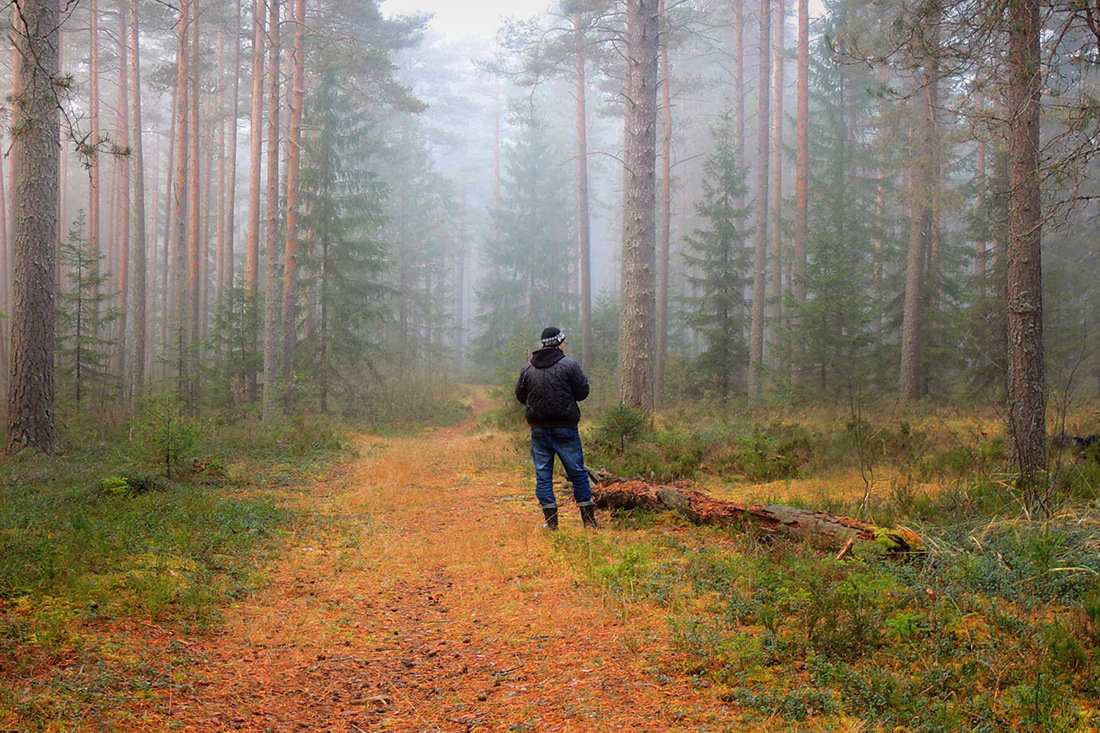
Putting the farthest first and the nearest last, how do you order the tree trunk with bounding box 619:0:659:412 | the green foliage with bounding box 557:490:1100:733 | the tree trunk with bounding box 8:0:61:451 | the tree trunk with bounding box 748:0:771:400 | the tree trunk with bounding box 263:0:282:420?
the tree trunk with bounding box 748:0:771:400 → the tree trunk with bounding box 263:0:282:420 → the tree trunk with bounding box 619:0:659:412 → the tree trunk with bounding box 8:0:61:451 → the green foliage with bounding box 557:490:1100:733

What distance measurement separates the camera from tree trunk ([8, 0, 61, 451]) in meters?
10.2

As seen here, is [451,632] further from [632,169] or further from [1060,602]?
[632,169]

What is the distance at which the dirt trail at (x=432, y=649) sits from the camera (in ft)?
11.6

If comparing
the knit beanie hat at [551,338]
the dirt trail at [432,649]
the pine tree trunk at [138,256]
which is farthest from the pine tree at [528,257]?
the dirt trail at [432,649]

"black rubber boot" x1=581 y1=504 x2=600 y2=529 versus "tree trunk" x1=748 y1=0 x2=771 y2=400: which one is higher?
"tree trunk" x1=748 y1=0 x2=771 y2=400

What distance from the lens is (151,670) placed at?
3.81 meters

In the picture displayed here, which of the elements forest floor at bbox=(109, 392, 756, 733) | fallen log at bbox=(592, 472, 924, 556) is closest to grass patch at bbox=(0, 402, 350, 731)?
forest floor at bbox=(109, 392, 756, 733)

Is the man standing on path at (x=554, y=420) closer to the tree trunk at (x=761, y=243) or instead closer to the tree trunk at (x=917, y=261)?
the tree trunk at (x=761, y=243)

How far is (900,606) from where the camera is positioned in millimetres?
4312

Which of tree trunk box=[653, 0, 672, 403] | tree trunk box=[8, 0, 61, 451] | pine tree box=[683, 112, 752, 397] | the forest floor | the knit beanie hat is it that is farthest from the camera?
tree trunk box=[653, 0, 672, 403]

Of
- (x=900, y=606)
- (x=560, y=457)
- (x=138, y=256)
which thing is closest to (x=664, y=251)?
(x=138, y=256)

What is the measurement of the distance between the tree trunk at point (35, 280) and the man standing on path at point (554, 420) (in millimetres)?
8130

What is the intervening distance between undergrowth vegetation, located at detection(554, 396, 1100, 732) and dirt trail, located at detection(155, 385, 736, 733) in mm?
328

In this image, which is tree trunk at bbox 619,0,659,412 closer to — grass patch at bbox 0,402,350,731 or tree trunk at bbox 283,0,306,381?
grass patch at bbox 0,402,350,731
